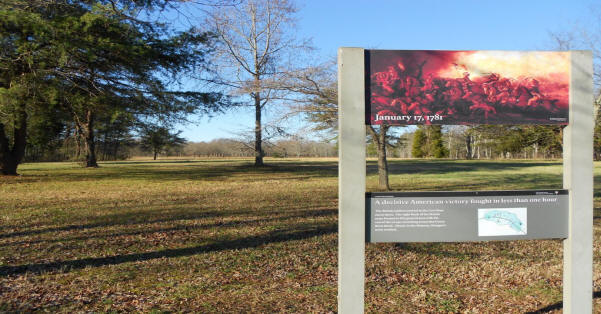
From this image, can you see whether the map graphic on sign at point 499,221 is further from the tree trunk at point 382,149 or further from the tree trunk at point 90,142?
the tree trunk at point 90,142

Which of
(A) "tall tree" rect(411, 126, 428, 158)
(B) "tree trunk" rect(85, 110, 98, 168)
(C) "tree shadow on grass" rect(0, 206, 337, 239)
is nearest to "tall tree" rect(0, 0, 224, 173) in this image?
(C) "tree shadow on grass" rect(0, 206, 337, 239)

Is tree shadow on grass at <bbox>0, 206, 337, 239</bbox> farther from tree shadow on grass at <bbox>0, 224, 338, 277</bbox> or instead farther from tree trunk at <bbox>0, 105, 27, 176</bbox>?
tree trunk at <bbox>0, 105, 27, 176</bbox>

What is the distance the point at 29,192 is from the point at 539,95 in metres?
15.7

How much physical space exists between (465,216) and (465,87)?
97 centimetres

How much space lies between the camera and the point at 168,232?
7359mm

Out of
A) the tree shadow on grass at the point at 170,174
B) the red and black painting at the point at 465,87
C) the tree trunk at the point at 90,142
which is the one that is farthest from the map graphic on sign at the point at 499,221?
the tree trunk at the point at 90,142

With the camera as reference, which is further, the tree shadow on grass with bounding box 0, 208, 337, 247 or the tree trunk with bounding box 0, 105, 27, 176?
the tree trunk with bounding box 0, 105, 27, 176

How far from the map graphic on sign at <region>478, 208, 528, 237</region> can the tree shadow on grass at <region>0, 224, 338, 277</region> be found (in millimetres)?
3936

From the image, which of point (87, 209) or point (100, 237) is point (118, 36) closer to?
point (87, 209)

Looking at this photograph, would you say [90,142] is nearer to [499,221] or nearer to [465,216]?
[465,216]

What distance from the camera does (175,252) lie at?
591 centimetres

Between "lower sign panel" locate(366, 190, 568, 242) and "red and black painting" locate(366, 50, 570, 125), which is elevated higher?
"red and black painting" locate(366, 50, 570, 125)

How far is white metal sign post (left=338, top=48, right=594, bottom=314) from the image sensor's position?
2.90m

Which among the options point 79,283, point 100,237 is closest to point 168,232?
point 100,237
